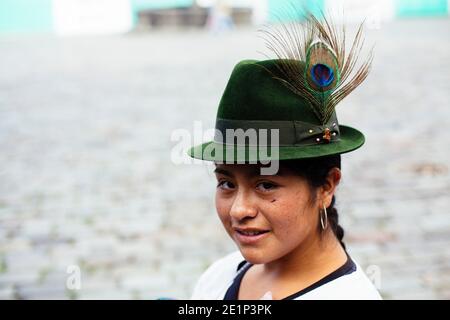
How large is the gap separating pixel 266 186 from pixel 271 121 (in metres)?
0.20

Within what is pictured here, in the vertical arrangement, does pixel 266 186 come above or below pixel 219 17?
below

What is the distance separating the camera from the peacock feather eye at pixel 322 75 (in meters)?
1.95

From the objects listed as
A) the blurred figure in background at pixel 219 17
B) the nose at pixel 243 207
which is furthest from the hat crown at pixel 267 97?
the blurred figure in background at pixel 219 17

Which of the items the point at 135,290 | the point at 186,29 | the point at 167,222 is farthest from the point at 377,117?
the point at 186,29

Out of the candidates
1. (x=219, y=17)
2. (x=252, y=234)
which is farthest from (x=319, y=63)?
(x=219, y=17)

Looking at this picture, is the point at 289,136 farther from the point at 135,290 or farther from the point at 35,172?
the point at 35,172

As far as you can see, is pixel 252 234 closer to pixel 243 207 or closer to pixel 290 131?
pixel 243 207

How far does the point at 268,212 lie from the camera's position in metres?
1.95

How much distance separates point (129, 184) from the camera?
6.63m

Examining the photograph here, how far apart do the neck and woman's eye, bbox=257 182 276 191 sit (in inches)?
8.9

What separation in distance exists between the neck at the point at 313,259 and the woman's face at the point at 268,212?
0.08 metres

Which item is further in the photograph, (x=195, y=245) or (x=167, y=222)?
(x=167, y=222)

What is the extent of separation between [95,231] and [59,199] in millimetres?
1020

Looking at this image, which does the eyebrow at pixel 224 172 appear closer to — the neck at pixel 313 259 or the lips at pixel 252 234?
the lips at pixel 252 234
